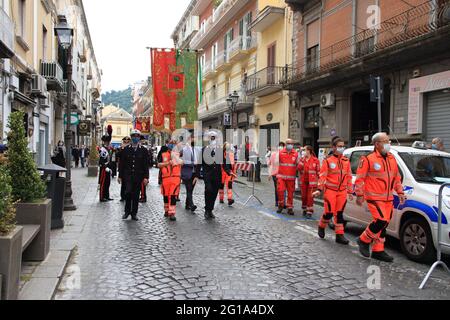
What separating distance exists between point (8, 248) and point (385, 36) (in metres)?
15.0

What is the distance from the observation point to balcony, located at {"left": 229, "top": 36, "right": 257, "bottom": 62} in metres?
28.1

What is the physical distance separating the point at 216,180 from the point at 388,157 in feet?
13.9

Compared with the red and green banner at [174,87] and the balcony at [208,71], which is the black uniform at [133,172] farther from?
the balcony at [208,71]

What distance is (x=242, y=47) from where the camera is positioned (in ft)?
94.8

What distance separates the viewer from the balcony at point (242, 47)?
2811 centimetres

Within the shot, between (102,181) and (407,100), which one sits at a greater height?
(407,100)

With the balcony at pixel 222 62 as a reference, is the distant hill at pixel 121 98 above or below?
above

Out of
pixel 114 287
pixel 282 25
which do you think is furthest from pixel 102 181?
pixel 282 25

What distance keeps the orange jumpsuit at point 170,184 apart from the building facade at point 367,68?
6758 mm

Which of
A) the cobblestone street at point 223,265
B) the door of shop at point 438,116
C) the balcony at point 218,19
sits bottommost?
the cobblestone street at point 223,265

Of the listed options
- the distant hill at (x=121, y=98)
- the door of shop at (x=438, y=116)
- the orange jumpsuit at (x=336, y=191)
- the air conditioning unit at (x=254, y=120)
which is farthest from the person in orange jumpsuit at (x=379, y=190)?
the distant hill at (x=121, y=98)

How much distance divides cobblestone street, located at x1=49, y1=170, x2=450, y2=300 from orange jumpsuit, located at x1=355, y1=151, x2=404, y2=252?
395 millimetres
